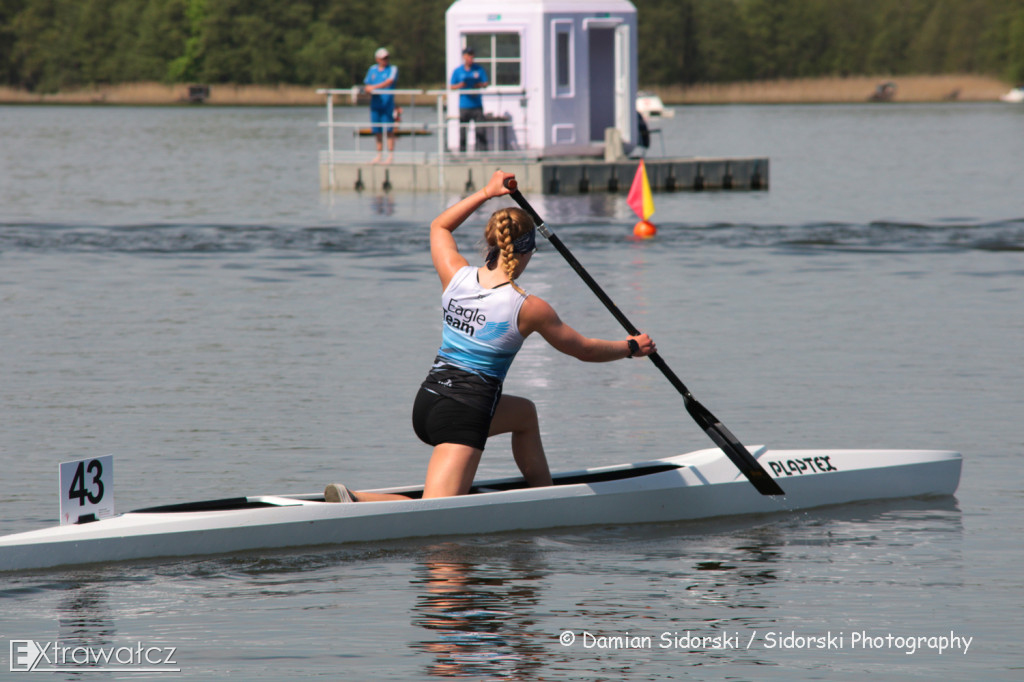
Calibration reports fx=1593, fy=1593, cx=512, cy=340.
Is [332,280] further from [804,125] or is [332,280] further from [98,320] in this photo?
[804,125]

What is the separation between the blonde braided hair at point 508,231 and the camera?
729cm

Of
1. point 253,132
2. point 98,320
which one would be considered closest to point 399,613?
point 98,320

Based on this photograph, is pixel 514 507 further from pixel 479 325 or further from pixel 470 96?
pixel 470 96

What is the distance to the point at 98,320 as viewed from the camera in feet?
50.4

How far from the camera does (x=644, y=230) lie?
925 inches

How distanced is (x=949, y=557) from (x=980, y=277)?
1203cm

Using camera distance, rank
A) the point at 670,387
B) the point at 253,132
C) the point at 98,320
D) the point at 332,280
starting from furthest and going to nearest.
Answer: the point at 253,132
the point at 332,280
the point at 98,320
the point at 670,387

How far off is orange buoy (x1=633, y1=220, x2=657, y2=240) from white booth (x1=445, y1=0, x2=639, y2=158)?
6063 millimetres

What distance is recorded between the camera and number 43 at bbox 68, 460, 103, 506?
710 centimetres

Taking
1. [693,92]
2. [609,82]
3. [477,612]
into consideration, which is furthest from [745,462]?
[693,92]

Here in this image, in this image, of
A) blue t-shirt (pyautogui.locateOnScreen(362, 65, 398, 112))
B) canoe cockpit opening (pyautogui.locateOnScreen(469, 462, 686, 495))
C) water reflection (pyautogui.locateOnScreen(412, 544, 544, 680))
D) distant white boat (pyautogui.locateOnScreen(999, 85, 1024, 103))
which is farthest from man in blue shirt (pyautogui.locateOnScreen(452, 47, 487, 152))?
distant white boat (pyautogui.locateOnScreen(999, 85, 1024, 103))

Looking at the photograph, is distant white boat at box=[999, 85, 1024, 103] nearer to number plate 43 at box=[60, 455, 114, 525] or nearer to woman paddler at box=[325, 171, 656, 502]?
woman paddler at box=[325, 171, 656, 502]

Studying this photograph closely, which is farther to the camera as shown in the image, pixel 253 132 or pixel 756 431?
pixel 253 132

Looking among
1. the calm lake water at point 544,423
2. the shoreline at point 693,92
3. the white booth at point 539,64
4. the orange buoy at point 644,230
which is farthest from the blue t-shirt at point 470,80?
the shoreline at point 693,92
